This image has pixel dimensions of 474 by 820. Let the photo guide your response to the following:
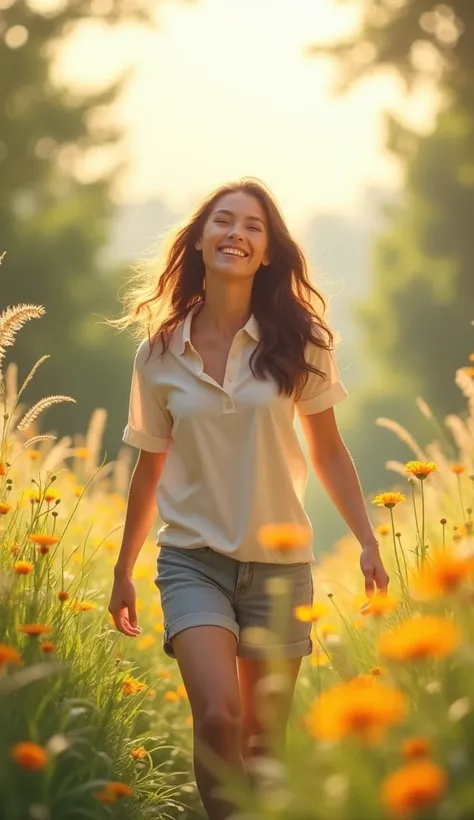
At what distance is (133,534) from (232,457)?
1.53ft

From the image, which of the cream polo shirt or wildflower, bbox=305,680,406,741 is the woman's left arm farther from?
wildflower, bbox=305,680,406,741

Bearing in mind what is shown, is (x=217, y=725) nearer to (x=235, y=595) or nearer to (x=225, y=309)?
(x=235, y=595)

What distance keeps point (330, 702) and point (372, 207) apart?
59.2 ft

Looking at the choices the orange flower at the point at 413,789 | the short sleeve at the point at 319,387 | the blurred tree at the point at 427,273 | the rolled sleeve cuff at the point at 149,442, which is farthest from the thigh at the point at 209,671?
the blurred tree at the point at 427,273

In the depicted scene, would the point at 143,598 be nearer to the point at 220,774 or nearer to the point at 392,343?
the point at 220,774

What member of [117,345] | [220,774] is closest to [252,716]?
[220,774]

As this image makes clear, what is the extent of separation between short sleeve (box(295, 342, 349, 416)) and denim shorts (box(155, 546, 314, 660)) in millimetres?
514

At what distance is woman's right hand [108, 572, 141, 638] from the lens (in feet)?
11.3

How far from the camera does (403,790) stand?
1.44 meters

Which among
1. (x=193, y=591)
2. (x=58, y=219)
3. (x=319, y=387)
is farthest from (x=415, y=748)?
(x=58, y=219)

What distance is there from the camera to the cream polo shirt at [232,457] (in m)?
3.24

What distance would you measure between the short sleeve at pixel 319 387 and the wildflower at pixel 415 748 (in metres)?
1.83

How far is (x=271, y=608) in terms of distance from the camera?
321cm

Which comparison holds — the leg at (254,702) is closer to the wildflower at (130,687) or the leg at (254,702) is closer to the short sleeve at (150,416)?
the wildflower at (130,687)
